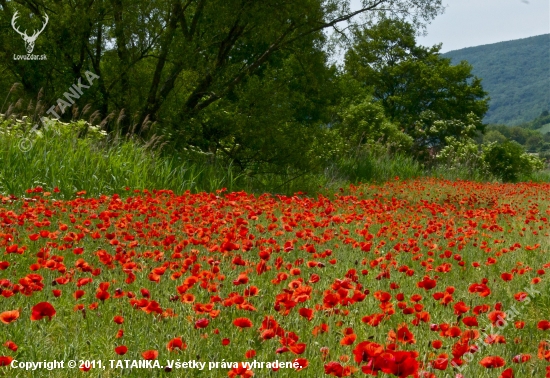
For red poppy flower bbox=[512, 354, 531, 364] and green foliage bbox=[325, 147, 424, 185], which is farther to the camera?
green foliage bbox=[325, 147, 424, 185]

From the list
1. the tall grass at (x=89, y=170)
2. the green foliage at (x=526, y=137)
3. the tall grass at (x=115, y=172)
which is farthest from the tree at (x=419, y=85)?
the green foliage at (x=526, y=137)

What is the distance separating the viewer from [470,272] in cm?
491

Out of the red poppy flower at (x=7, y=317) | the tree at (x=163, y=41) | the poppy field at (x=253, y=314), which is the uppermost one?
the tree at (x=163, y=41)

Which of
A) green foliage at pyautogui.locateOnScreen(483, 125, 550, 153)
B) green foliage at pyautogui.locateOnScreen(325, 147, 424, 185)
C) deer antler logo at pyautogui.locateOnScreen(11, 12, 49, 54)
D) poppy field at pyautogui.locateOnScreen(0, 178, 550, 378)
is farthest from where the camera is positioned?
green foliage at pyautogui.locateOnScreen(483, 125, 550, 153)

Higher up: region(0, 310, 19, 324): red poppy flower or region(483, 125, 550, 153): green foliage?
region(0, 310, 19, 324): red poppy flower

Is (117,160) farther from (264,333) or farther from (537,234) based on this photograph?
(264,333)

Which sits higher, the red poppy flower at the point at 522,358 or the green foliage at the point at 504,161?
the red poppy flower at the point at 522,358

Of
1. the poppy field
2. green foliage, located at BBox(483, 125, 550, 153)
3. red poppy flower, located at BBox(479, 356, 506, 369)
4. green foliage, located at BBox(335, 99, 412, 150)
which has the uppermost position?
green foliage, located at BBox(335, 99, 412, 150)

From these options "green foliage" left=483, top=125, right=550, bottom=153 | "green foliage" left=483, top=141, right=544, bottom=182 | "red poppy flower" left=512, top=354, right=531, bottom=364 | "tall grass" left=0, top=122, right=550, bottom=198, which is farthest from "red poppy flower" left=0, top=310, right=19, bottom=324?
"green foliage" left=483, top=125, right=550, bottom=153

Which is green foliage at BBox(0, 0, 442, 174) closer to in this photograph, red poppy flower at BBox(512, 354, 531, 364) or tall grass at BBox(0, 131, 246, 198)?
tall grass at BBox(0, 131, 246, 198)

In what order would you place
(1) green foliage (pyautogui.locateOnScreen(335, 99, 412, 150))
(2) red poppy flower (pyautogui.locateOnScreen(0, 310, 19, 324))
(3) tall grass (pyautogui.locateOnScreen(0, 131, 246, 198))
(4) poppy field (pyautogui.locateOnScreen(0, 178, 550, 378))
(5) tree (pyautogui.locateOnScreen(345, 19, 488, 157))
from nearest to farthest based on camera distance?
(2) red poppy flower (pyautogui.locateOnScreen(0, 310, 19, 324)) < (4) poppy field (pyautogui.locateOnScreen(0, 178, 550, 378)) < (3) tall grass (pyautogui.locateOnScreen(0, 131, 246, 198)) < (1) green foliage (pyautogui.locateOnScreen(335, 99, 412, 150)) < (5) tree (pyautogui.locateOnScreen(345, 19, 488, 157))

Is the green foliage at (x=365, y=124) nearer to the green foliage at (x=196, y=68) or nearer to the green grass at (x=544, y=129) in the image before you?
the green foliage at (x=196, y=68)

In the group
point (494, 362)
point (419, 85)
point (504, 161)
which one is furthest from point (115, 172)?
point (419, 85)

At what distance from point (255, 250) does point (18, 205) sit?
10.9ft
